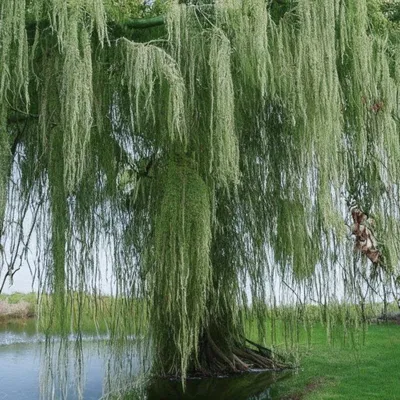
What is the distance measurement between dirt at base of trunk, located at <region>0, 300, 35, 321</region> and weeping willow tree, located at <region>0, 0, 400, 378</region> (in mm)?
10670

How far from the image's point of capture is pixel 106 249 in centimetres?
359

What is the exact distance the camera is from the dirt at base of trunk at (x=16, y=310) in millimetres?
14195

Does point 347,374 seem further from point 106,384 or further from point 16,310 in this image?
point 16,310

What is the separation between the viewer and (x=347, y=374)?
21.2 feet

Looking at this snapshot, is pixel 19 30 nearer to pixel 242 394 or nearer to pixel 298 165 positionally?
pixel 298 165

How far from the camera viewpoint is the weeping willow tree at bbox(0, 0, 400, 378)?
301 centimetres

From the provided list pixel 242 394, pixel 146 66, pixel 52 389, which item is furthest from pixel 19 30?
pixel 242 394

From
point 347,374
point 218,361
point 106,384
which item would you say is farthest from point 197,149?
point 347,374

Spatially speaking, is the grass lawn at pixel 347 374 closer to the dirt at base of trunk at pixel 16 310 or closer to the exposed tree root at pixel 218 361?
the exposed tree root at pixel 218 361

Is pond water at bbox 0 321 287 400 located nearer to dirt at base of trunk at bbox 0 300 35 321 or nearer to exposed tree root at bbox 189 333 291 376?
exposed tree root at bbox 189 333 291 376

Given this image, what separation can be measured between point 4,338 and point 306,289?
825 cm

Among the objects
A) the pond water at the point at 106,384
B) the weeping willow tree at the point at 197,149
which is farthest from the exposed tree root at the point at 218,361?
the weeping willow tree at the point at 197,149

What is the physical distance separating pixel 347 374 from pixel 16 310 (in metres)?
10.2

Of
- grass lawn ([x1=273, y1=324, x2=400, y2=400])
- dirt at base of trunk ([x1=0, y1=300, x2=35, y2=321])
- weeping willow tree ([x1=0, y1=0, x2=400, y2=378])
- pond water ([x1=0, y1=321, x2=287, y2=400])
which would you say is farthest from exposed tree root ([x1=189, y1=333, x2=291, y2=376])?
dirt at base of trunk ([x1=0, y1=300, x2=35, y2=321])
